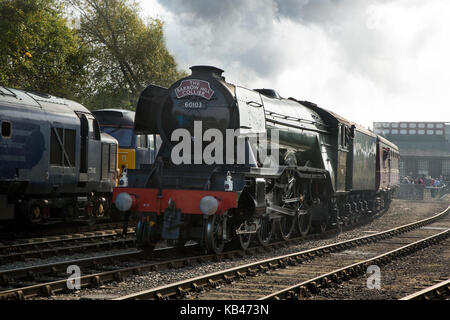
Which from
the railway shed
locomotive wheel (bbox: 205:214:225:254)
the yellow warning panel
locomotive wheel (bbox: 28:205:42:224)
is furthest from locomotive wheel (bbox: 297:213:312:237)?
the railway shed

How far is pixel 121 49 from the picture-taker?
1280 inches

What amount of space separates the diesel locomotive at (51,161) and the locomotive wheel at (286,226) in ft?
17.2

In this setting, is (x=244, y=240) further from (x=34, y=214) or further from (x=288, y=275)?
(x=34, y=214)

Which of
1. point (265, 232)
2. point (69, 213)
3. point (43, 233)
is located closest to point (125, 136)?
point (69, 213)

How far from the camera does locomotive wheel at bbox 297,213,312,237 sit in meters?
15.1

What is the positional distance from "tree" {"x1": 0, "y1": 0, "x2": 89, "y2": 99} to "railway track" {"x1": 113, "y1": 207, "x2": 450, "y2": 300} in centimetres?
1305

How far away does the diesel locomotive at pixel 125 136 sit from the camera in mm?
18359

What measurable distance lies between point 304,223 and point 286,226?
3.74 feet

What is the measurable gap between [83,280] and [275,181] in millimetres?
5347

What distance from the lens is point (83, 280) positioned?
8.25m

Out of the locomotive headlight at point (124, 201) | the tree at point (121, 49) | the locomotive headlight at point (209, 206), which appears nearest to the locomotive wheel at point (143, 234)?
the locomotive headlight at point (124, 201)

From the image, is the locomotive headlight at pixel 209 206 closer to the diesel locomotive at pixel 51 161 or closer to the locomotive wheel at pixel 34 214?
the diesel locomotive at pixel 51 161
